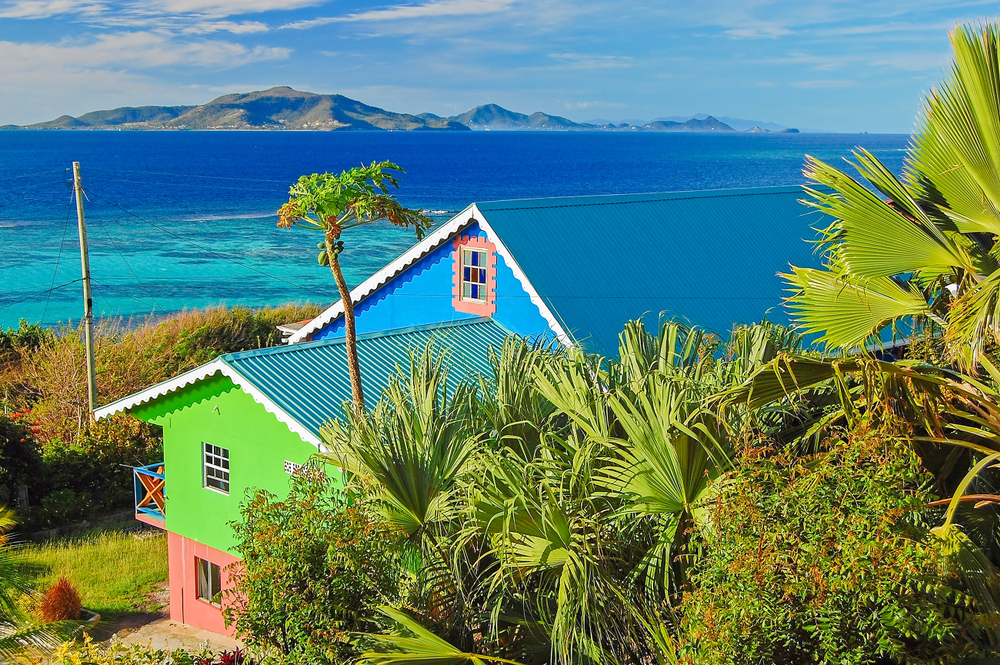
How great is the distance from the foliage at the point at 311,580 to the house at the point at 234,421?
14.5ft

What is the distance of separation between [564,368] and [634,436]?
1.55 metres

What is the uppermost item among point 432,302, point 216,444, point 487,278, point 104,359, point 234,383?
point 487,278

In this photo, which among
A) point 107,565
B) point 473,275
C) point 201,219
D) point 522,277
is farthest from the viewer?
point 201,219

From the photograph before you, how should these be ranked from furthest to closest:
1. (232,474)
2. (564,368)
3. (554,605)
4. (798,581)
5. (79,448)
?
(79,448), (232,474), (564,368), (554,605), (798,581)

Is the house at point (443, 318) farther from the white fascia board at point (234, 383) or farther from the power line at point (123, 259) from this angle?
the power line at point (123, 259)

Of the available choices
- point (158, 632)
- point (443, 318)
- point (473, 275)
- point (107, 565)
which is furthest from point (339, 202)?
point (107, 565)

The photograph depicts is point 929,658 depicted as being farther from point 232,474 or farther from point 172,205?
point 172,205

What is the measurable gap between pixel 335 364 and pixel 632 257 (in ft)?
21.9

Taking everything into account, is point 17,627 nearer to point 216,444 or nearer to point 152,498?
point 216,444

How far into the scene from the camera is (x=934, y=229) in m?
7.43

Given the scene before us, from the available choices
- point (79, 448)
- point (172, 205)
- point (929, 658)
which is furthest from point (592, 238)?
point (172, 205)

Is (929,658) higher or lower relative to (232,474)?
higher

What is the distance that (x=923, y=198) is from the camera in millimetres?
7660

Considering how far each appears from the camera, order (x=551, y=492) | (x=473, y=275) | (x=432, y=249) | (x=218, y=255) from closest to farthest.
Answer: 1. (x=551, y=492)
2. (x=473, y=275)
3. (x=432, y=249)
4. (x=218, y=255)
